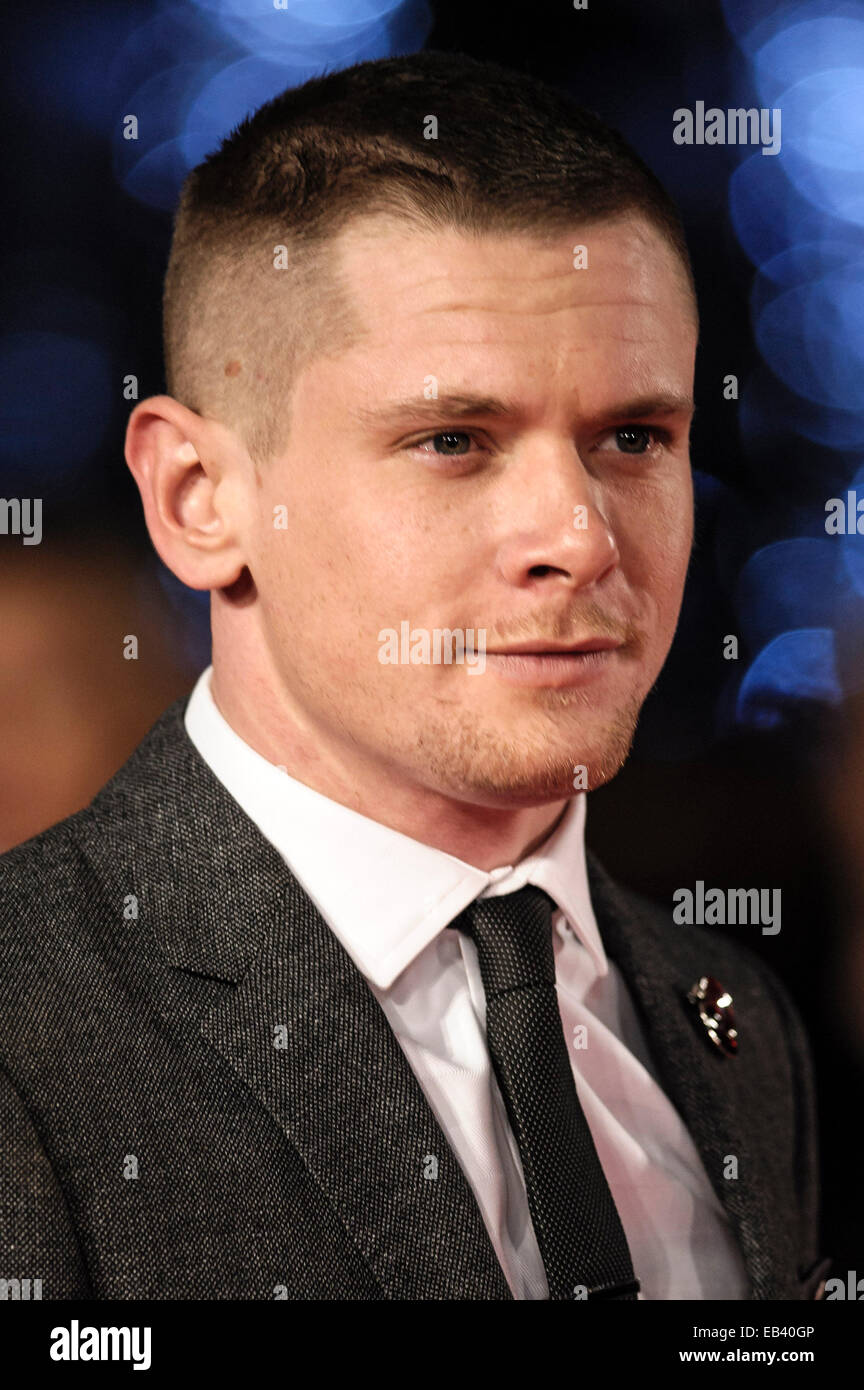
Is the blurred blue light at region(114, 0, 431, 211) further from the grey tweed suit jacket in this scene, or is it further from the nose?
the grey tweed suit jacket

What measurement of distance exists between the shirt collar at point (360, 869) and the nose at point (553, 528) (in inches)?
14.9

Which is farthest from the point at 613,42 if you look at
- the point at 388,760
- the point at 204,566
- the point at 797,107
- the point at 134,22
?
the point at 388,760

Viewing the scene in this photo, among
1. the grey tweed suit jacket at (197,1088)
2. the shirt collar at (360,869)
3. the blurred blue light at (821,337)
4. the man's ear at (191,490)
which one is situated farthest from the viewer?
the blurred blue light at (821,337)

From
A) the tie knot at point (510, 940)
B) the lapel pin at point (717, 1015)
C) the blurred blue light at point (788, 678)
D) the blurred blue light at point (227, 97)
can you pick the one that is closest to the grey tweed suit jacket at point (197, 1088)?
the tie knot at point (510, 940)

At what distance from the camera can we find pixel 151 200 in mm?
2266

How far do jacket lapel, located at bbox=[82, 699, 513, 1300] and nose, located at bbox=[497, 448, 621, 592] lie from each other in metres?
0.47

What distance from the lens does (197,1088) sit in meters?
1.48

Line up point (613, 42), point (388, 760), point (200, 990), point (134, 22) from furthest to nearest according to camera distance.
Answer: point (613, 42) < point (134, 22) < point (388, 760) < point (200, 990)

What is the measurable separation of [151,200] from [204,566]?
33.8 inches

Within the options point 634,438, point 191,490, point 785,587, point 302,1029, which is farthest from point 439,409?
point 785,587

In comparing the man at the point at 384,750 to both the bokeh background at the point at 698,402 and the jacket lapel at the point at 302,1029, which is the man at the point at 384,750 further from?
the bokeh background at the point at 698,402

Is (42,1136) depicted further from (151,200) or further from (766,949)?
(766,949)

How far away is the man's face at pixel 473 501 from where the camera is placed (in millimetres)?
1569
